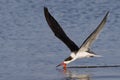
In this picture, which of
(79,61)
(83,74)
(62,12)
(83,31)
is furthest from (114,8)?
(83,74)

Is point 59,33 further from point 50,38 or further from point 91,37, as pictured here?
point 50,38

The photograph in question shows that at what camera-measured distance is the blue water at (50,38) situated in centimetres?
1398

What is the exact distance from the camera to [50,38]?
55.1 ft

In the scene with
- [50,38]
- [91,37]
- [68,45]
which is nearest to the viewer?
[91,37]

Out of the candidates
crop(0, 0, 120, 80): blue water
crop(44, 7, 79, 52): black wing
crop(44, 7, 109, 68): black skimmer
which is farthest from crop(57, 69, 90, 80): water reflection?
crop(44, 7, 79, 52): black wing

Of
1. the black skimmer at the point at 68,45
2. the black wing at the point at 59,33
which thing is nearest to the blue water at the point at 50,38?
the black skimmer at the point at 68,45

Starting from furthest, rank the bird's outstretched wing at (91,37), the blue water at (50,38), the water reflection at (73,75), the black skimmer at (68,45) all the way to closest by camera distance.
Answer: the black skimmer at (68,45) < the blue water at (50,38) < the bird's outstretched wing at (91,37) < the water reflection at (73,75)

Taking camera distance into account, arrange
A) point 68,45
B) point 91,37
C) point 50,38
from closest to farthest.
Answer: point 91,37 → point 68,45 → point 50,38

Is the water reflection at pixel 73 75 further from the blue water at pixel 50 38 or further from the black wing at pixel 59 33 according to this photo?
the black wing at pixel 59 33

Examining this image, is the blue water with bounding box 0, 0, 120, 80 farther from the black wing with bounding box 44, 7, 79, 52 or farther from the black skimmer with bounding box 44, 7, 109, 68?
the black wing with bounding box 44, 7, 79, 52

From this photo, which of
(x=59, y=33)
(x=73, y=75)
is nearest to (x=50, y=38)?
(x=59, y=33)

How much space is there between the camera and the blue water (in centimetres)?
1398

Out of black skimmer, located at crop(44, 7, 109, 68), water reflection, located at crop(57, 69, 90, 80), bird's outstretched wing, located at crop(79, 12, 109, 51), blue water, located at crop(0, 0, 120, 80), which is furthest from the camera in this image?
black skimmer, located at crop(44, 7, 109, 68)

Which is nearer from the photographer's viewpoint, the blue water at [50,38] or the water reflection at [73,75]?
the water reflection at [73,75]
